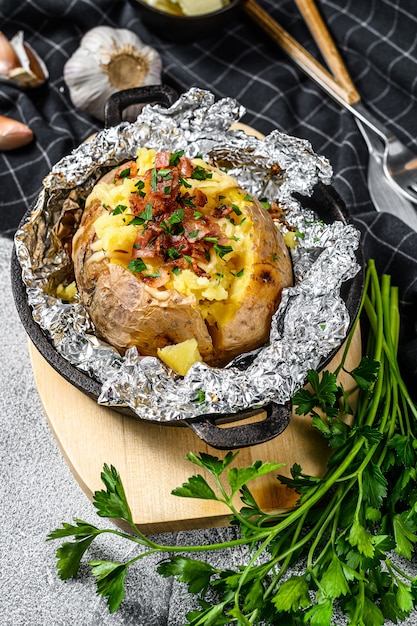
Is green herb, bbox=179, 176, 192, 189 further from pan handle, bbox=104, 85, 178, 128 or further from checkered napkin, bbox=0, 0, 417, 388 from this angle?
checkered napkin, bbox=0, 0, 417, 388

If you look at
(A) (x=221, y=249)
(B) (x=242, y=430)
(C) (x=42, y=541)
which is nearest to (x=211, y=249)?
(A) (x=221, y=249)

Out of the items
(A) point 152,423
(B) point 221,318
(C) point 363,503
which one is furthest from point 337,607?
(B) point 221,318

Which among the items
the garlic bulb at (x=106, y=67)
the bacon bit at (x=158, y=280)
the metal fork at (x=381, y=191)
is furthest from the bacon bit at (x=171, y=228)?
the metal fork at (x=381, y=191)

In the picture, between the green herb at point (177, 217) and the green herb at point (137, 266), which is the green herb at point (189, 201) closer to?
the green herb at point (177, 217)

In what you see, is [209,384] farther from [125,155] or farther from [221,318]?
[125,155]

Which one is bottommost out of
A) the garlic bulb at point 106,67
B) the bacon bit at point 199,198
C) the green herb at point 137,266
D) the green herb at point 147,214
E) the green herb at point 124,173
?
the garlic bulb at point 106,67

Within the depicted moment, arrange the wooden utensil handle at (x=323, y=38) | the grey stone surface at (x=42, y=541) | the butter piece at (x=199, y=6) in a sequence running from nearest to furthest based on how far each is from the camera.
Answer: the grey stone surface at (x=42, y=541)
the butter piece at (x=199, y=6)
the wooden utensil handle at (x=323, y=38)
